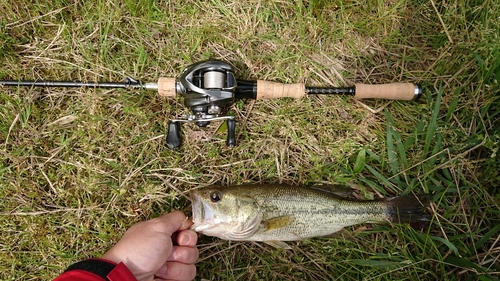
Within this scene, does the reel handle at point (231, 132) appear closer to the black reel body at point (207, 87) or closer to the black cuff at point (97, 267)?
the black reel body at point (207, 87)

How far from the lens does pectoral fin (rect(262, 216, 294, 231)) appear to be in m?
2.71

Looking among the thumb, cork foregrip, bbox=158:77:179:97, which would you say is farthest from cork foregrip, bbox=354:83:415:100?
the thumb

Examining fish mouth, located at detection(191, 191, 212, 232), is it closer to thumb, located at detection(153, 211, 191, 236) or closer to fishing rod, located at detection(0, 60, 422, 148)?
thumb, located at detection(153, 211, 191, 236)

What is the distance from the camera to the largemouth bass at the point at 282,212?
2.54 m

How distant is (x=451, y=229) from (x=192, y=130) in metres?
2.38

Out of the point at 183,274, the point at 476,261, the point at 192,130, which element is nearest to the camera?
the point at 183,274

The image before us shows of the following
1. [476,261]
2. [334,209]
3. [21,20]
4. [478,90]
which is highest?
[21,20]

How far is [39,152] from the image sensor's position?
10.4ft

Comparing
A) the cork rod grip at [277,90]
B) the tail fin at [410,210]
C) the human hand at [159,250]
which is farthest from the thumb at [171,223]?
the tail fin at [410,210]

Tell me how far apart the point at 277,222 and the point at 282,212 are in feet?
0.28

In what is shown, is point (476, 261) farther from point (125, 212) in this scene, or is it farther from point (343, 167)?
point (125, 212)

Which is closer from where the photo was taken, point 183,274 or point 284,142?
point 183,274

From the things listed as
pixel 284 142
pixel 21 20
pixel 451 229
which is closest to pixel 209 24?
pixel 284 142

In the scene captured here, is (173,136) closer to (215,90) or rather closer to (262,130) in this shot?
(215,90)
